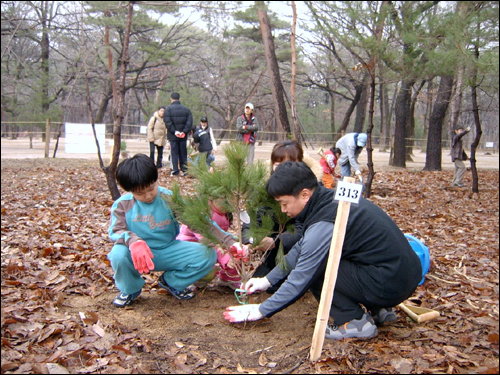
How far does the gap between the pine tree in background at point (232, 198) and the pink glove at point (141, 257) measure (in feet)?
0.94

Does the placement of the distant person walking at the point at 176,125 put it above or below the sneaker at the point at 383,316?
above

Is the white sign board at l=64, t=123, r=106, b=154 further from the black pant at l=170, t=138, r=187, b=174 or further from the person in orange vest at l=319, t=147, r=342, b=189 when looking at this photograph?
the person in orange vest at l=319, t=147, r=342, b=189

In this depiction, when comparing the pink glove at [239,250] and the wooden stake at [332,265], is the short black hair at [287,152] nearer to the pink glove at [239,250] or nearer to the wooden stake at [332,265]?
the pink glove at [239,250]

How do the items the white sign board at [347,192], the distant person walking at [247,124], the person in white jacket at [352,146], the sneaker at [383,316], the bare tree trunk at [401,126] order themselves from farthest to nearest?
the bare tree trunk at [401,126], the distant person walking at [247,124], the person in white jacket at [352,146], the sneaker at [383,316], the white sign board at [347,192]

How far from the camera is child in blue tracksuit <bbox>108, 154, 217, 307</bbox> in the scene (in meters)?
2.60

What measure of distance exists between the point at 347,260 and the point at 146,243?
123 cm

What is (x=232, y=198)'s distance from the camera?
2.62 meters

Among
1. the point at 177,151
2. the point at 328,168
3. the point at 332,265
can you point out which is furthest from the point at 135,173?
the point at 177,151

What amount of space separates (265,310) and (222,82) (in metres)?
30.5

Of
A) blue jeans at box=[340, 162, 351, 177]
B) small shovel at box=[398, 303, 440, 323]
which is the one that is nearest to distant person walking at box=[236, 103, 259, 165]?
blue jeans at box=[340, 162, 351, 177]

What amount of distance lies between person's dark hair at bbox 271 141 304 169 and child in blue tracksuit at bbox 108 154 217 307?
30.4 inches

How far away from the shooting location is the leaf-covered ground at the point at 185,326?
2.04 meters

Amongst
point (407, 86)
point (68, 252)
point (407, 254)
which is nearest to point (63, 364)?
point (407, 254)

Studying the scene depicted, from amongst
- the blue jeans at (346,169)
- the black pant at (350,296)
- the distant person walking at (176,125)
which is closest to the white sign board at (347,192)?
the black pant at (350,296)
